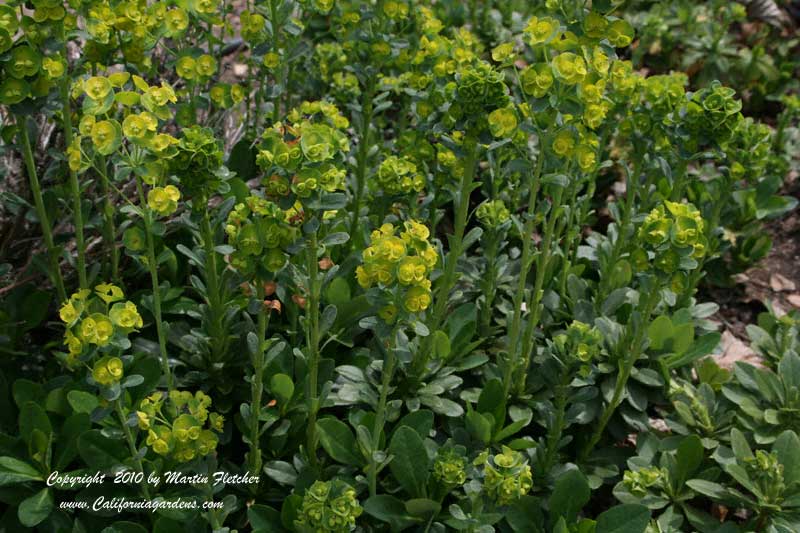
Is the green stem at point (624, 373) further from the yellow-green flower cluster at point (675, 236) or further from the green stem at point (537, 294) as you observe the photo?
the green stem at point (537, 294)

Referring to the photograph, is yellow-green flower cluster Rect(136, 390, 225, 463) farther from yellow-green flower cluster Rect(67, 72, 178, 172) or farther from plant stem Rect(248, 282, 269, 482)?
yellow-green flower cluster Rect(67, 72, 178, 172)

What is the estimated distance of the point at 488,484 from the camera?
6.93 feet

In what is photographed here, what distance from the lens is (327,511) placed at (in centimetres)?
206

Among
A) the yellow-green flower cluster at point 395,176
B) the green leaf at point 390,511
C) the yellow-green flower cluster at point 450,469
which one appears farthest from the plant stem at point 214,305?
the yellow-green flower cluster at point 450,469

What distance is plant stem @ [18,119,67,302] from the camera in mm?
2420

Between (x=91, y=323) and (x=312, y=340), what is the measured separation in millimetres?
634

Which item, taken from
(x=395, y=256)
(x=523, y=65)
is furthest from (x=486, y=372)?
(x=523, y=65)

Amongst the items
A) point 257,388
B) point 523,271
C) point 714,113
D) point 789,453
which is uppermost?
point 714,113

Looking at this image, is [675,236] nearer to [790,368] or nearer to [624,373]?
[624,373]

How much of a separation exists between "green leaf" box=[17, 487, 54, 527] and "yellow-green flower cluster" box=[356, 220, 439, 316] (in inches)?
44.6

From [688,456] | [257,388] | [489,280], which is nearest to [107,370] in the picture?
[257,388]

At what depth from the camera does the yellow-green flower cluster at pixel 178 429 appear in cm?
205

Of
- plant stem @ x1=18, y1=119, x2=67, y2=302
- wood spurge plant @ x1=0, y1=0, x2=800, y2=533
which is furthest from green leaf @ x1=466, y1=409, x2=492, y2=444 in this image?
plant stem @ x1=18, y1=119, x2=67, y2=302

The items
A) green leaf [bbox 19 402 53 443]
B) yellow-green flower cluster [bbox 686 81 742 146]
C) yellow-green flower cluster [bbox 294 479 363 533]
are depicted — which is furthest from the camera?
yellow-green flower cluster [bbox 686 81 742 146]
